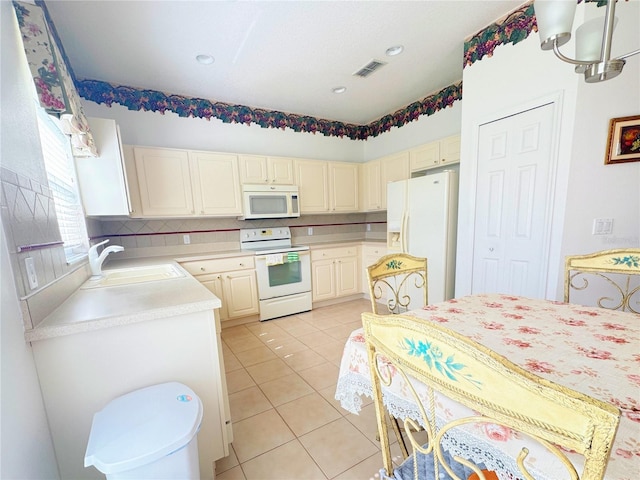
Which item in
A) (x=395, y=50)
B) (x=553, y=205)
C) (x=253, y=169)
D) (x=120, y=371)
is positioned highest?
(x=395, y=50)

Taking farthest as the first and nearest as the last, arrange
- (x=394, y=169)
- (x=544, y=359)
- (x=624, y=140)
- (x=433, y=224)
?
(x=394, y=169) < (x=433, y=224) < (x=624, y=140) < (x=544, y=359)

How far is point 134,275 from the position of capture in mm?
2037

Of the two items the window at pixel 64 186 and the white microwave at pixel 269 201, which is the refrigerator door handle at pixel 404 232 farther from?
the window at pixel 64 186

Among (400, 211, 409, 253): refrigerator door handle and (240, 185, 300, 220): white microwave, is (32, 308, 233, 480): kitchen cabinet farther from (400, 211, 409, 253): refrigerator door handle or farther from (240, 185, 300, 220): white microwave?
(400, 211, 409, 253): refrigerator door handle

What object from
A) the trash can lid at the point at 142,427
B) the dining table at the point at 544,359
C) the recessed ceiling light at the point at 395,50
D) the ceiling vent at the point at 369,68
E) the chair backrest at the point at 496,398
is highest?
the ceiling vent at the point at 369,68

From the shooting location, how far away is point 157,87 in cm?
282

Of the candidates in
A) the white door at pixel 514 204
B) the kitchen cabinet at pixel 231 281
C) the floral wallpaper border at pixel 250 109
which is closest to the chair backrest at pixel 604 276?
the white door at pixel 514 204

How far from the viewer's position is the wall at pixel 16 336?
2.42 feet

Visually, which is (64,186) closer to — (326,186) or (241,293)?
(241,293)

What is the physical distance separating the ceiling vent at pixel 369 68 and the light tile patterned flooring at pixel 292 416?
8.96 feet

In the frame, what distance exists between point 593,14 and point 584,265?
1.64m

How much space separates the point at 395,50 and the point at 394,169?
60.9 inches

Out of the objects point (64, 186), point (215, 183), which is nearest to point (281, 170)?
point (215, 183)

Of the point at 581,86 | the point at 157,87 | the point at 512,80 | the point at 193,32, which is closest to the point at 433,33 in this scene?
the point at 512,80
